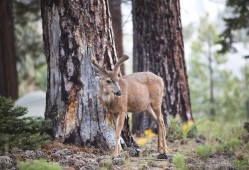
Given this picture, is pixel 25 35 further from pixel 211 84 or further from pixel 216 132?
pixel 211 84

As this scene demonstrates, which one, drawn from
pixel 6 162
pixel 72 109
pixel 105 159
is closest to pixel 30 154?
pixel 6 162

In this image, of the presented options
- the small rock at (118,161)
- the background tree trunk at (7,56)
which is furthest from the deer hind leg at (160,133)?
the background tree trunk at (7,56)

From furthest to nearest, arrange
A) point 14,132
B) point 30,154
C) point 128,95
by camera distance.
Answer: point 128,95, point 14,132, point 30,154

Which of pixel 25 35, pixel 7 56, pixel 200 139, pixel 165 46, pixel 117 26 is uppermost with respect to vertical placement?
pixel 25 35

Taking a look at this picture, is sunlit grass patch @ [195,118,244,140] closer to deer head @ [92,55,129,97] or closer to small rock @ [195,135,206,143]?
small rock @ [195,135,206,143]

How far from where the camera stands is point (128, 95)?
737 cm

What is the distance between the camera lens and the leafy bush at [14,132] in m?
6.55

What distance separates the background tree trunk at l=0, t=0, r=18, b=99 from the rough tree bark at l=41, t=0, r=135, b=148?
8995 mm

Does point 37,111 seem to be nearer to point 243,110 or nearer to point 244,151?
point 244,151

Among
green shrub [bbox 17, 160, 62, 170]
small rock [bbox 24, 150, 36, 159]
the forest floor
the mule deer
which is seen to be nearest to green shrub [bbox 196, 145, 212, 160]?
the forest floor

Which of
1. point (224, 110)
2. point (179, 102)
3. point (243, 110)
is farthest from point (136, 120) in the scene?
point (224, 110)

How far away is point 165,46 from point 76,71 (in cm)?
344

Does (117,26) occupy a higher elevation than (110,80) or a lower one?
higher

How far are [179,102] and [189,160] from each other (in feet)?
12.6
